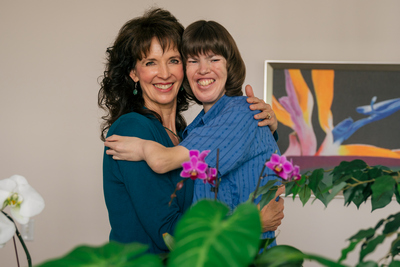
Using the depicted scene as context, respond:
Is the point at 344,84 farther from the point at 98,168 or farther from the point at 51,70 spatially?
the point at 51,70

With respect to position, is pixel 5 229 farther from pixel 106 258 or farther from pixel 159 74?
pixel 159 74

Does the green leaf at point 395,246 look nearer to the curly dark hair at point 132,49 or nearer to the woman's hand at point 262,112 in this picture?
the woman's hand at point 262,112

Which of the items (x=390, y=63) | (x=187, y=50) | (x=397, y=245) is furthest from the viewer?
(x=390, y=63)

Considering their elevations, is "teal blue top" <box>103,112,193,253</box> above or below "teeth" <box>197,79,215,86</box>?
below

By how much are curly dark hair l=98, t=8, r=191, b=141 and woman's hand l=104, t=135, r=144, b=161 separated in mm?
288

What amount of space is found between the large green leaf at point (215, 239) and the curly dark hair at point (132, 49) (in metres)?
1.22

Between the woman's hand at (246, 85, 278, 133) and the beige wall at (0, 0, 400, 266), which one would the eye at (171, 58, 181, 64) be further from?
the beige wall at (0, 0, 400, 266)

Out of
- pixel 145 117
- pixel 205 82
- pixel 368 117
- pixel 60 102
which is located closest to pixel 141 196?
pixel 145 117

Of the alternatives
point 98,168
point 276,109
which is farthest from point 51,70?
point 276,109

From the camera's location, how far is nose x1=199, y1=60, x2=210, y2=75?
1604mm

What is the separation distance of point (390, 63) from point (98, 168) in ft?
7.20

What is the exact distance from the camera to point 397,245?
0.60 meters

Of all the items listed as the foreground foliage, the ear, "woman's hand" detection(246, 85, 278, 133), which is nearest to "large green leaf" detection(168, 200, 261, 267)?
the foreground foliage

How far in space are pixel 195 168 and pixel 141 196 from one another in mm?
673
